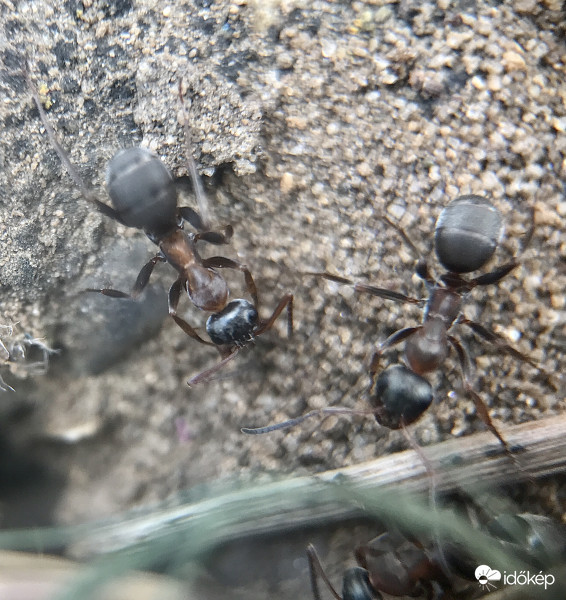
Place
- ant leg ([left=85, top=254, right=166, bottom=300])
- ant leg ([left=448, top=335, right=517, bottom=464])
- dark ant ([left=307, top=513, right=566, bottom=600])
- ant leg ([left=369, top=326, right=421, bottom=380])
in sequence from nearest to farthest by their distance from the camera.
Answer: dark ant ([left=307, top=513, right=566, bottom=600])
ant leg ([left=448, top=335, right=517, bottom=464])
ant leg ([left=369, top=326, right=421, bottom=380])
ant leg ([left=85, top=254, right=166, bottom=300])

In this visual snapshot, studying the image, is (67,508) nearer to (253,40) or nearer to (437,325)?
(437,325)

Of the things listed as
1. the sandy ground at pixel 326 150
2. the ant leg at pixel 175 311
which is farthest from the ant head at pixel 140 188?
the ant leg at pixel 175 311

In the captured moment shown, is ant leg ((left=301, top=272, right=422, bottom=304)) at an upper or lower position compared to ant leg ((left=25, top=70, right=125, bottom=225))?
lower

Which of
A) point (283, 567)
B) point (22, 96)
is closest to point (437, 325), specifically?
point (283, 567)

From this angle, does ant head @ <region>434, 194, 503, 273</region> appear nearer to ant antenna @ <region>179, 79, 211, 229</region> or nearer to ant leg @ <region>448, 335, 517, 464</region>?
ant leg @ <region>448, 335, 517, 464</region>

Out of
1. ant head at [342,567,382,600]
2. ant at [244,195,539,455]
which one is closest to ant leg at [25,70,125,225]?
ant at [244,195,539,455]

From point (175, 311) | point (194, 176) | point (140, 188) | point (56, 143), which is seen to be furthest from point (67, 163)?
point (175, 311)
